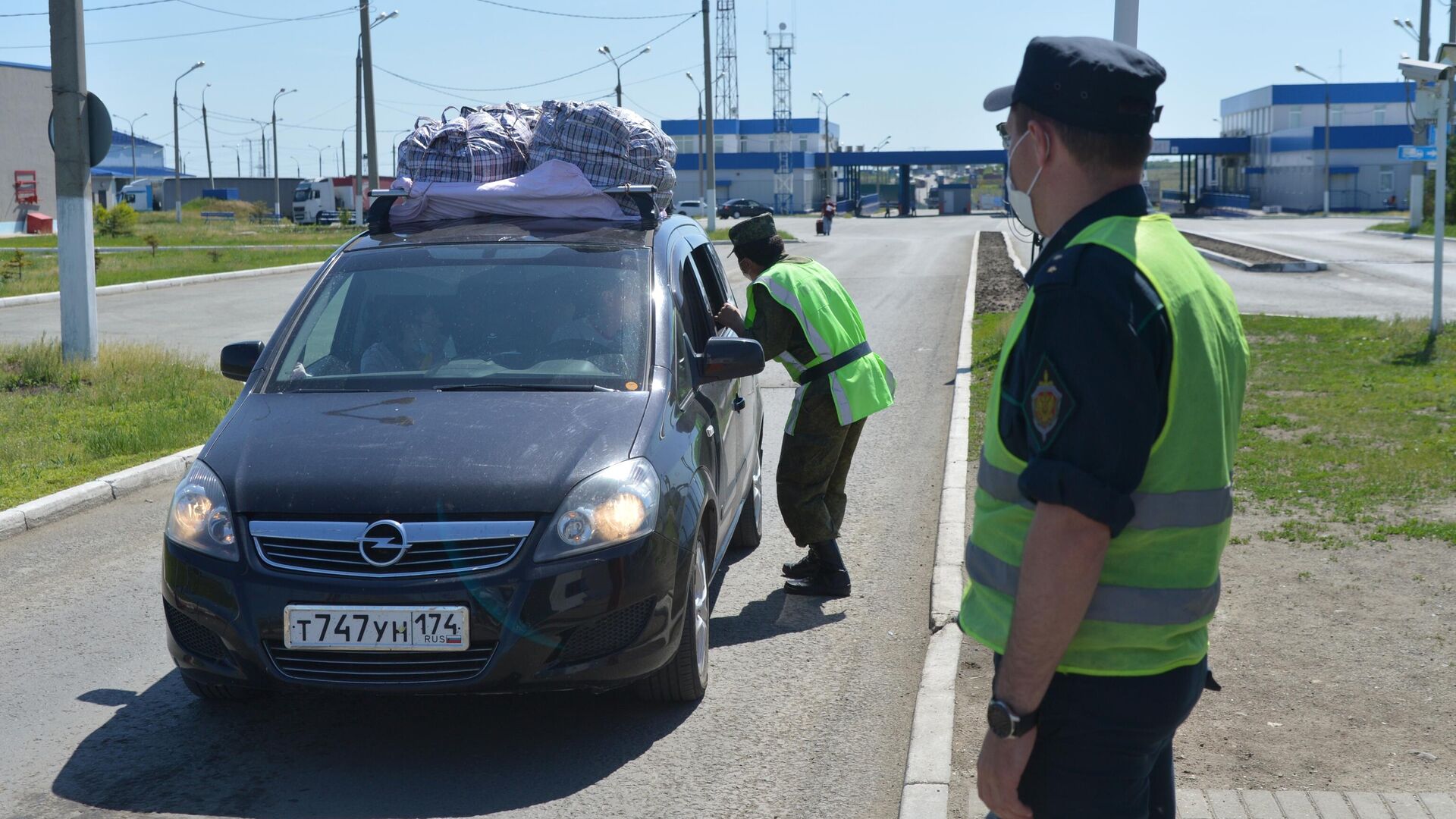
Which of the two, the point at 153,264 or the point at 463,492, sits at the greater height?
the point at 153,264

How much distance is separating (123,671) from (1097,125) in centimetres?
462

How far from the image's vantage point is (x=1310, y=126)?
300ft

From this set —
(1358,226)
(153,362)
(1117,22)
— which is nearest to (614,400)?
(1117,22)

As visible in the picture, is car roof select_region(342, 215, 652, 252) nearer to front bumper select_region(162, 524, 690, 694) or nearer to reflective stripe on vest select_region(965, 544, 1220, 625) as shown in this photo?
front bumper select_region(162, 524, 690, 694)

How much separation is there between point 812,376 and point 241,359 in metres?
2.43

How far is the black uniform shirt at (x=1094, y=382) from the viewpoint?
1961 millimetres

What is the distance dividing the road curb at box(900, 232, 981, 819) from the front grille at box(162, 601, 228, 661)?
2.24 metres

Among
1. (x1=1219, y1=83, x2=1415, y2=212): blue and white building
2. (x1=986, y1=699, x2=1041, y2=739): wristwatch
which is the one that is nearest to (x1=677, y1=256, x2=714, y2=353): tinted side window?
(x1=986, y1=699, x2=1041, y2=739): wristwatch

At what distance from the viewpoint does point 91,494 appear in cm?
830

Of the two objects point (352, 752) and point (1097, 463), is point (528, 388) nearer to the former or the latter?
point (352, 752)

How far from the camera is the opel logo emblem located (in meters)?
4.15

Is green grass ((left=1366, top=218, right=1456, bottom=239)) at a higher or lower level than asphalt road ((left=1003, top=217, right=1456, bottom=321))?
higher

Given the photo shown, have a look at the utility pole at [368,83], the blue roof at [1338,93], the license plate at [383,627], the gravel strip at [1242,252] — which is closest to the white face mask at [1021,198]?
the license plate at [383,627]

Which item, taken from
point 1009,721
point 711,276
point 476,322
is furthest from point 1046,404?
point 711,276
